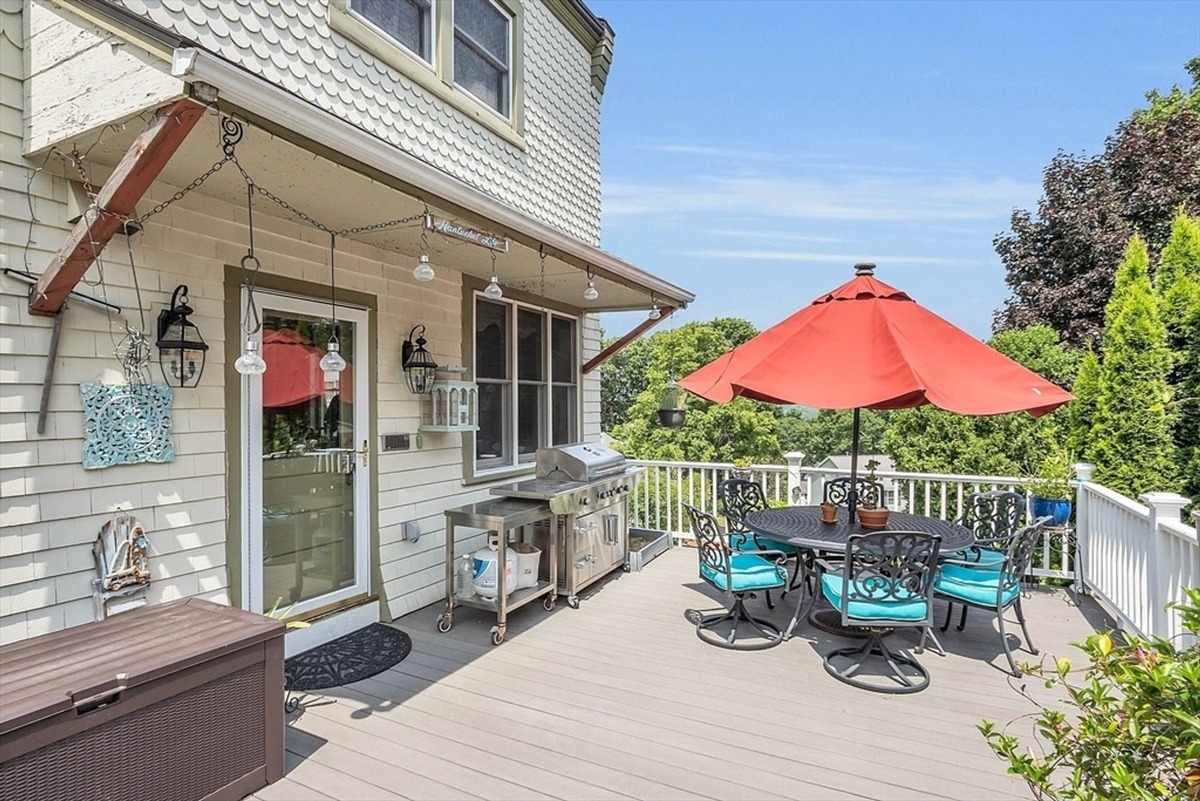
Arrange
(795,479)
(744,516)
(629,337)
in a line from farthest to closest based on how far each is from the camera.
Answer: (629,337), (795,479), (744,516)

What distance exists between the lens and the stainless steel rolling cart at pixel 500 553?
3949mm

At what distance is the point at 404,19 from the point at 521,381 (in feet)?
9.95

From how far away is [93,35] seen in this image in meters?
2.31

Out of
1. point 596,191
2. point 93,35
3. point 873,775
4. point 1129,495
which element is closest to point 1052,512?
point 1129,495

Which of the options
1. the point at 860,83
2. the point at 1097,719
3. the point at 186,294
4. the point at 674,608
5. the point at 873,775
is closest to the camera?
the point at 1097,719

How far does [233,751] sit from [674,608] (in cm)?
301

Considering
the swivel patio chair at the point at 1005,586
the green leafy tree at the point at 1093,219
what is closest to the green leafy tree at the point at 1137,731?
the swivel patio chair at the point at 1005,586

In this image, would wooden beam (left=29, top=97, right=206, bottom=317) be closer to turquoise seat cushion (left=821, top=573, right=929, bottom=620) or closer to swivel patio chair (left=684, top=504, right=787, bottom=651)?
swivel patio chair (left=684, top=504, right=787, bottom=651)

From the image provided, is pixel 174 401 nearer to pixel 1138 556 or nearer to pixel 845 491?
pixel 845 491

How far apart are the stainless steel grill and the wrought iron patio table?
1.24 m

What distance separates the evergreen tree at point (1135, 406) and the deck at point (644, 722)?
169cm

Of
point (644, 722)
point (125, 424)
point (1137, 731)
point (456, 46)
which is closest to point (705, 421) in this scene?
point (456, 46)

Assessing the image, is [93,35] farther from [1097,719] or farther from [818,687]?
[818,687]

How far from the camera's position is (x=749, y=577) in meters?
4.02
